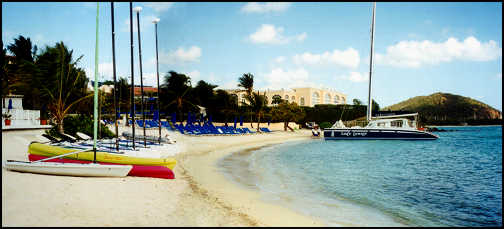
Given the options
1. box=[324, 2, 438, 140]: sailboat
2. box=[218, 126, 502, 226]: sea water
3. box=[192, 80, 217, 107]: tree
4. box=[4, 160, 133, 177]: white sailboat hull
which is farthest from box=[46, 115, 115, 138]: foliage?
box=[324, 2, 438, 140]: sailboat

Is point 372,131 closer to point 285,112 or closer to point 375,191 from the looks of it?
point 285,112

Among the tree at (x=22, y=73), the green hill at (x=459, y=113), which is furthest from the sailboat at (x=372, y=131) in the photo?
the green hill at (x=459, y=113)

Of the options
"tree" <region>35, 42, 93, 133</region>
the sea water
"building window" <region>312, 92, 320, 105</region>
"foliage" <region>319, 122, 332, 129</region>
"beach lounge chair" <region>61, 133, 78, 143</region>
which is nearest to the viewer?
the sea water

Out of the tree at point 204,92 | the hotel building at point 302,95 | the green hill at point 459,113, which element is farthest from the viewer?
the green hill at point 459,113

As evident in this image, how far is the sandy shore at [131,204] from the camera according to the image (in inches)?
239

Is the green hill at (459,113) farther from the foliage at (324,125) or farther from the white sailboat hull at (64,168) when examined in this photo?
the white sailboat hull at (64,168)

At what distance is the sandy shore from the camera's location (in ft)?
19.9

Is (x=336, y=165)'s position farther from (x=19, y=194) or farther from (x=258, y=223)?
(x=19, y=194)

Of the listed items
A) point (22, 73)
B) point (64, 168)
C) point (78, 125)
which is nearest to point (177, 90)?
point (22, 73)

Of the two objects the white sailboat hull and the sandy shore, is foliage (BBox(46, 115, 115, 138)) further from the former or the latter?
the sandy shore

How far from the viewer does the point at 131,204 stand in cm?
717

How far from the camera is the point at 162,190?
867cm

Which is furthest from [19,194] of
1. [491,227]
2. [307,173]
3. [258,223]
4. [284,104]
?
[284,104]

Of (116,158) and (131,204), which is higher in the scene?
(116,158)
